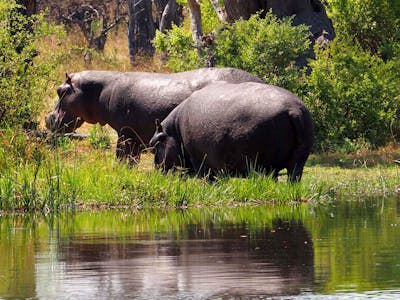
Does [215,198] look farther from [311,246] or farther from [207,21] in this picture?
[207,21]

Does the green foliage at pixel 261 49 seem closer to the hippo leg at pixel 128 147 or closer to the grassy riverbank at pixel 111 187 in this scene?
the hippo leg at pixel 128 147

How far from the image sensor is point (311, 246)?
10617 mm

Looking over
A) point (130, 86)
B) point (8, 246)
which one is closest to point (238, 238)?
point (8, 246)

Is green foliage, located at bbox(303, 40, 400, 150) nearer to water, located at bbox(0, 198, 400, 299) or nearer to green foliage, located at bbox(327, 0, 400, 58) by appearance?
green foliage, located at bbox(327, 0, 400, 58)

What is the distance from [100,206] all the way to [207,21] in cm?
1551

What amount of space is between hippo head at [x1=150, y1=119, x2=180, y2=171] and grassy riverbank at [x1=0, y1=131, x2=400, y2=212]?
948mm

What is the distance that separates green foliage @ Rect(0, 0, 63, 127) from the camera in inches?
728

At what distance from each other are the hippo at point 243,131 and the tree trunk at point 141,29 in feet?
66.2

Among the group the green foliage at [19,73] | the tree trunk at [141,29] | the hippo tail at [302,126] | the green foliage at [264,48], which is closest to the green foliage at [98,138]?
the green foliage at [19,73]

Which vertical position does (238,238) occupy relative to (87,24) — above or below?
below

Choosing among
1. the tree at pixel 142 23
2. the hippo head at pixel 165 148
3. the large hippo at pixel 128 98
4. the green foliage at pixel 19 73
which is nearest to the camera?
the hippo head at pixel 165 148

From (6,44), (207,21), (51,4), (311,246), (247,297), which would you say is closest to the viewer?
(247,297)

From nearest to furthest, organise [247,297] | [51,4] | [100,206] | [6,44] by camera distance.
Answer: [247,297]
[100,206]
[6,44]
[51,4]

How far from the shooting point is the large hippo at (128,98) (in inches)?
712
